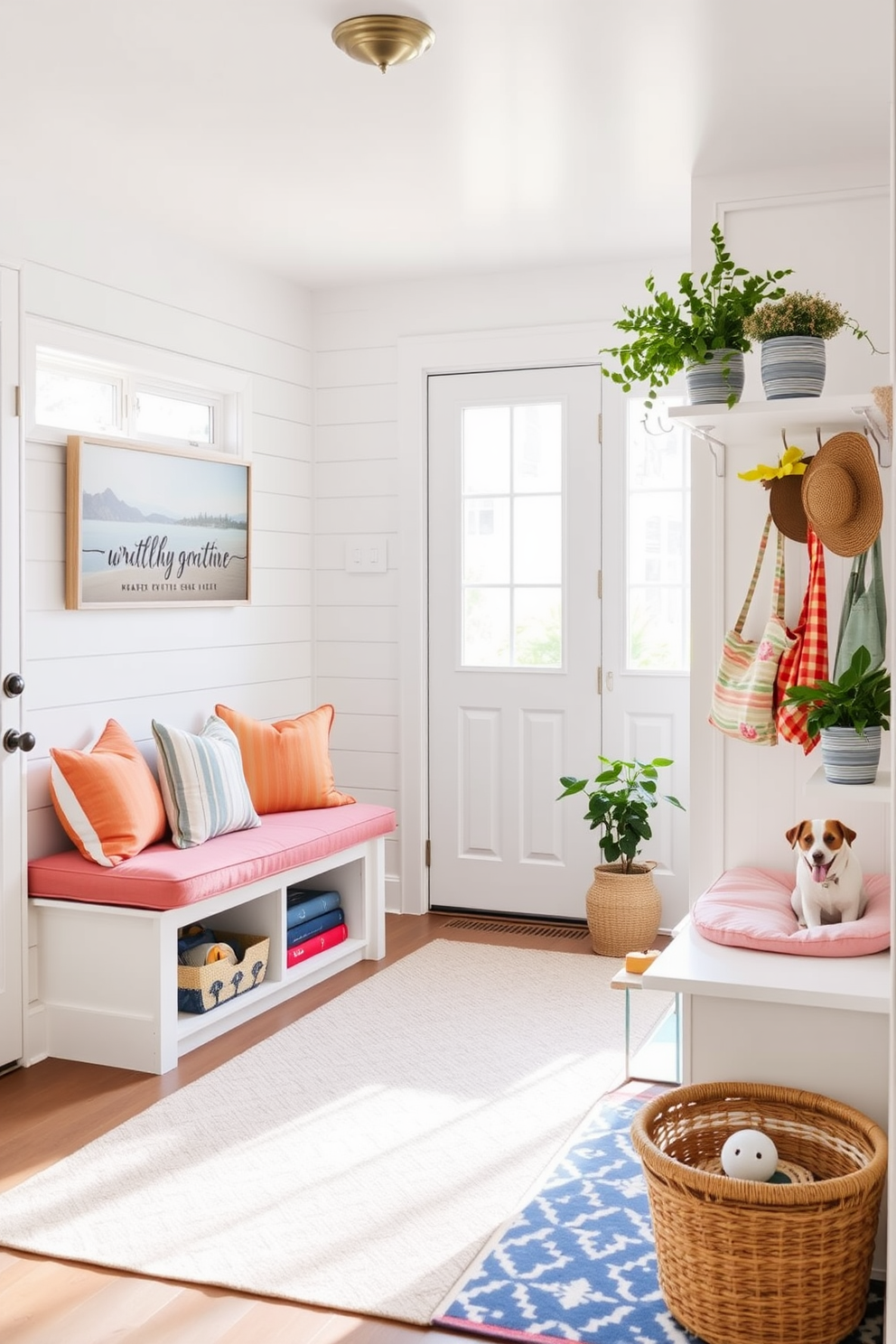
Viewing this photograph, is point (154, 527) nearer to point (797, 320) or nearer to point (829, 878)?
point (797, 320)

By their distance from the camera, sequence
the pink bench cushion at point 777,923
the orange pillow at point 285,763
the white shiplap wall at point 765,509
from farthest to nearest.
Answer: the orange pillow at point 285,763 < the white shiplap wall at point 765,509 < the pink bench cushion at point 777,923

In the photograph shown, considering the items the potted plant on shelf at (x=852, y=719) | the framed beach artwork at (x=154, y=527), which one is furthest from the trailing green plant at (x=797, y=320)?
the framed beach artwork at (x=154, y=527)

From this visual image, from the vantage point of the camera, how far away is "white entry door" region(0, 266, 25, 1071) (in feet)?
11.1

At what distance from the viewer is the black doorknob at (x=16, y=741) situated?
3414 mm

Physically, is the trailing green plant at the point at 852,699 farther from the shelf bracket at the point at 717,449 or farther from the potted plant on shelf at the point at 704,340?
the shelf bracket at the point at 717,449

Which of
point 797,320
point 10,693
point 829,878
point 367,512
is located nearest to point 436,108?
point 797,320

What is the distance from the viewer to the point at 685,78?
109 inches

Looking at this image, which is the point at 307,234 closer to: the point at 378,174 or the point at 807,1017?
the point at 378,174

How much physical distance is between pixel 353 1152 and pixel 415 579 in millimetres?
2528

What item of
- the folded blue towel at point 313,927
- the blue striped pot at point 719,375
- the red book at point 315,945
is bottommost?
the red book at point 315,945

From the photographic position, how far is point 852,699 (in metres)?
2.27

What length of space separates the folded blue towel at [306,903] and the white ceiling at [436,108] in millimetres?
2230

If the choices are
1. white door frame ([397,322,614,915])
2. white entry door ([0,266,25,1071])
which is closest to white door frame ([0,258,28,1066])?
Answer: white entry door ([0,266,25,1071])

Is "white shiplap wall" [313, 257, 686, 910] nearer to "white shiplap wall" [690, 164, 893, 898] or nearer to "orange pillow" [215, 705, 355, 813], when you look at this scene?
"orange pillow" [215, 705, 355, 813]
